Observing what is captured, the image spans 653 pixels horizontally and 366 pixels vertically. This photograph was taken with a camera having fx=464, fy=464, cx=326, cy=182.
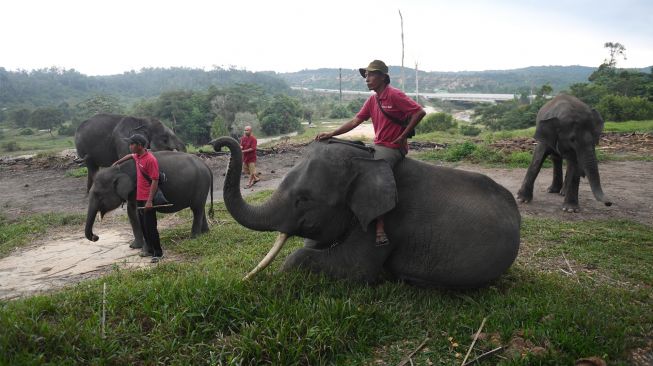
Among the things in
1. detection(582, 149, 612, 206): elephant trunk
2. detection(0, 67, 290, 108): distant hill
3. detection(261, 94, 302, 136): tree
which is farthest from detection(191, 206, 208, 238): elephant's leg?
detection(0, 67, 290, 108): distant hill

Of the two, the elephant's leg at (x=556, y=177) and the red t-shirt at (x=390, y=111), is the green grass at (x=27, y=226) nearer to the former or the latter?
the red t-shirt at (x=390, y=111)

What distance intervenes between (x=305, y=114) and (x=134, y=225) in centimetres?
5695

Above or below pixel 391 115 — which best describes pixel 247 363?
below

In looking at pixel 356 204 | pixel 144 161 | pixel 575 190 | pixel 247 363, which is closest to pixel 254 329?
pixel 247 363

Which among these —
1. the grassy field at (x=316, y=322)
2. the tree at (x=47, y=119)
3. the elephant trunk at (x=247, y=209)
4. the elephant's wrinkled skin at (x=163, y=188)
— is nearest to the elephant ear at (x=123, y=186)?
the elephant's wrinkled skin at (x=163, y=188)

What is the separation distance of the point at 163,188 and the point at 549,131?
304 inches

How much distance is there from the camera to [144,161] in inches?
256

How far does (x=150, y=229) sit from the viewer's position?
21.9 feet

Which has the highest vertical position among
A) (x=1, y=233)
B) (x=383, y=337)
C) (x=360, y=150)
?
(x=360, y=150)

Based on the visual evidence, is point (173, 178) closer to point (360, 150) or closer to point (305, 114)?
point (360, 150)

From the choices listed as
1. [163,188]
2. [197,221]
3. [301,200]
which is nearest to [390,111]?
[301,200]

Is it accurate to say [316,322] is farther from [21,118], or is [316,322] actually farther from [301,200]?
[21,118]

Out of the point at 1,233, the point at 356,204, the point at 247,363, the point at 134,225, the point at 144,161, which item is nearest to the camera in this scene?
the point at 247,363

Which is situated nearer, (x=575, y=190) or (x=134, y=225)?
(x=134, y=225)
